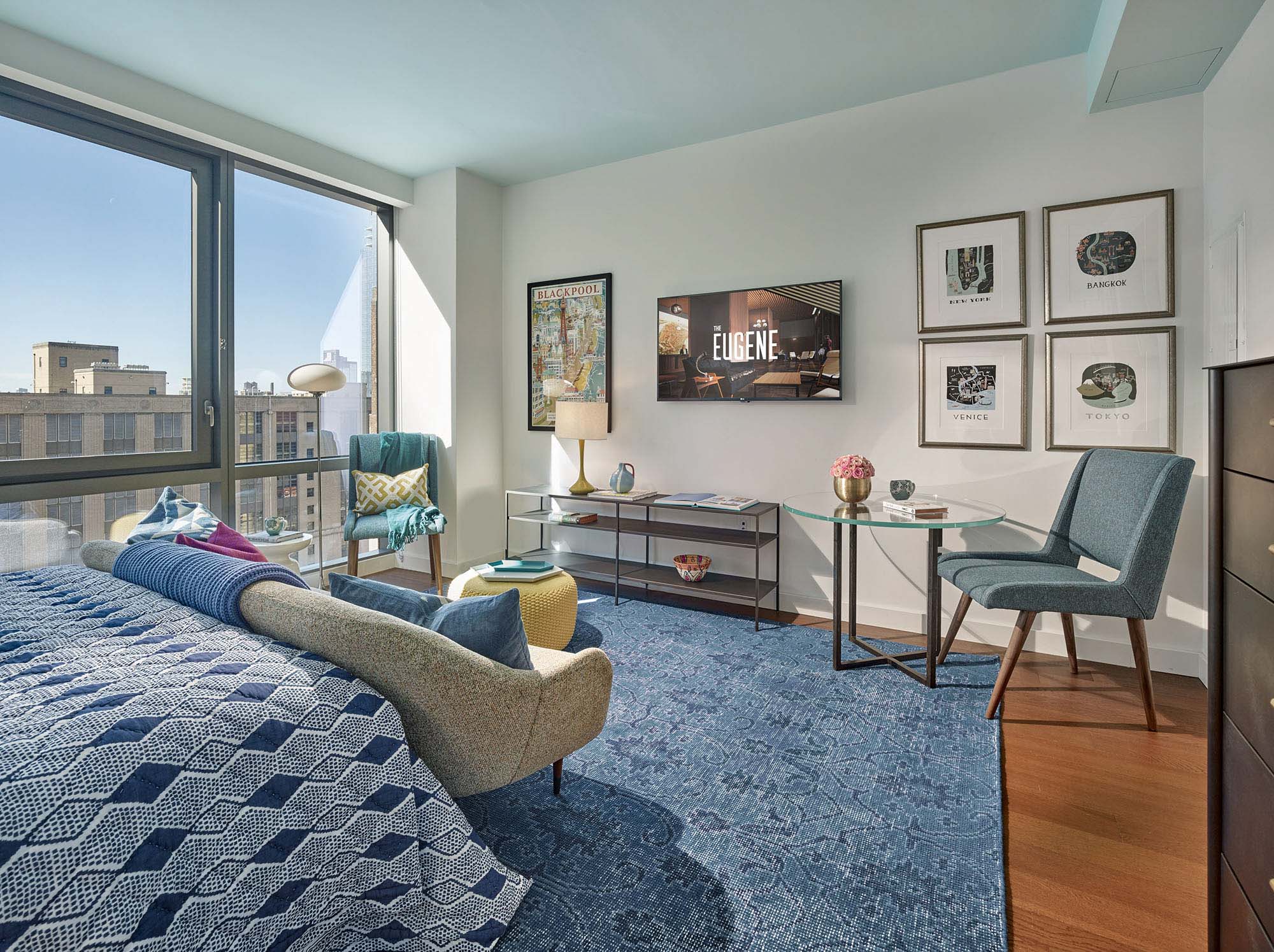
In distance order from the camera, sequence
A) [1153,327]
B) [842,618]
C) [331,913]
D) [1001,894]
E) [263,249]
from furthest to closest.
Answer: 1. [263,249]
2. [842,618]
3. [1153,327]
4. [1001,894]
5. [331,913]

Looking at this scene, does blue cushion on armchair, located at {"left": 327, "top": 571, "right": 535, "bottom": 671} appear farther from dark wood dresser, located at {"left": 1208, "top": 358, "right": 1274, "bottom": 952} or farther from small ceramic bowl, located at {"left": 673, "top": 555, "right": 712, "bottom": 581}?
small ceramic bowl, located at {"left": 673, "top": 555, "right": 712, "bottom": 581}

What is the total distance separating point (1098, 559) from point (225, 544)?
3.33 meters

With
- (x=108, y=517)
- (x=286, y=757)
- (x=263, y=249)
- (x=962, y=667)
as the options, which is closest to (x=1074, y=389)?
(x=962, y=667)

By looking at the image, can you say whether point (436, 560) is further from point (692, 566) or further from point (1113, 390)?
point (1113, 390)

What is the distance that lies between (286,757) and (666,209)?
375 cm

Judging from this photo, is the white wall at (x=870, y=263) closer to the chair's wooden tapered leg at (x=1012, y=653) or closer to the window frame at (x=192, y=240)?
the chair's wooden tapered leg at (x=1012, y=653)

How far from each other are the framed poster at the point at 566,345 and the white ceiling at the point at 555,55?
0.98m

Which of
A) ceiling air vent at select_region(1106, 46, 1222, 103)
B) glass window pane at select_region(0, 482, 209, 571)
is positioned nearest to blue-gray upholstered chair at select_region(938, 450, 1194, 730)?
ceiling air vent at select_region(1106, 46, 1222, 103)

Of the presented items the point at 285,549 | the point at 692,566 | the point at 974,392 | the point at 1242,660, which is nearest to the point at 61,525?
the point at 285,549

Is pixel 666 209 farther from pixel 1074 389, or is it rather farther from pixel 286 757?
pixel 286 757

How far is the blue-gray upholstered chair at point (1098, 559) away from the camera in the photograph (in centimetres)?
233

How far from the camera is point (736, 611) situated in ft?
12.8

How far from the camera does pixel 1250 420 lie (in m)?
1.06

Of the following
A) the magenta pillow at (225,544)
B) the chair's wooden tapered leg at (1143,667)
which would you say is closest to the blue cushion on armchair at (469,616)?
the magenta pillow at (225,544)
